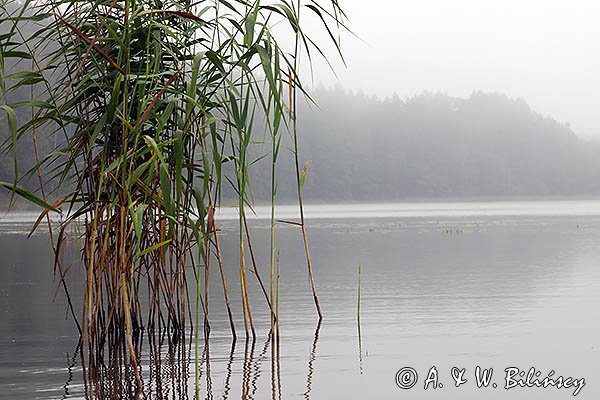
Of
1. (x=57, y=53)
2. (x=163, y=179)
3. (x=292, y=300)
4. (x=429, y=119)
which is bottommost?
A: (x=292, y=300)

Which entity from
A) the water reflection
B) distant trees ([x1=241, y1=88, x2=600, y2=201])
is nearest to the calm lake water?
the water reflection

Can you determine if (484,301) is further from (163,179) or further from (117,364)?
(163,179)

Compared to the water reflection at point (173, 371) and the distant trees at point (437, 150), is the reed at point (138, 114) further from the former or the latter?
the distant trees at point (437, 150)

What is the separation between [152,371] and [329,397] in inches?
50.7

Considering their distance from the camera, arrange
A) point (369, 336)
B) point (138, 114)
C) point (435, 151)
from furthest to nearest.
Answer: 1. point (435, 151)
2. point (369, 336)
3. point (138, 114)

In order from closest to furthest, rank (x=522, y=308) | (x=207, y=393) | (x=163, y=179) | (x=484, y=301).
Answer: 1. (x=163, y=179)
2. (x=207, y=393)
3. (x=522, y=308)
4. (x=484, y=301)

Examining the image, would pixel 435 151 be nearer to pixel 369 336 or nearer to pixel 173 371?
pixel 369 336

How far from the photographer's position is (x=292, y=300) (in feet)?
31.8

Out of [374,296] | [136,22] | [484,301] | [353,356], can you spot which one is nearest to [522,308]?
[484,301]

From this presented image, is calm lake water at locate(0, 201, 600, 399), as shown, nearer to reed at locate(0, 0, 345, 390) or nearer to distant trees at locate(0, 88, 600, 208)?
reed at locate(0, 0, 345, 390)

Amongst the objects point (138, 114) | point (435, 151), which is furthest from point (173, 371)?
point (435, 151)

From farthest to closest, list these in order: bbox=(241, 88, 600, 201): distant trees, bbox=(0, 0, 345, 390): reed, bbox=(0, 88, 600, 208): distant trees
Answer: bbox=(241, 88, 600, 201): distant trees → bbox=(0, 88, 600, 208): distant trees → bbox=(0, 0, 345, 390): reed

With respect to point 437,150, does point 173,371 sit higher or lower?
lower

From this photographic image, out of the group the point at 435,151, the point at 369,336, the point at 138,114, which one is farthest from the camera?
the point at 435,151
